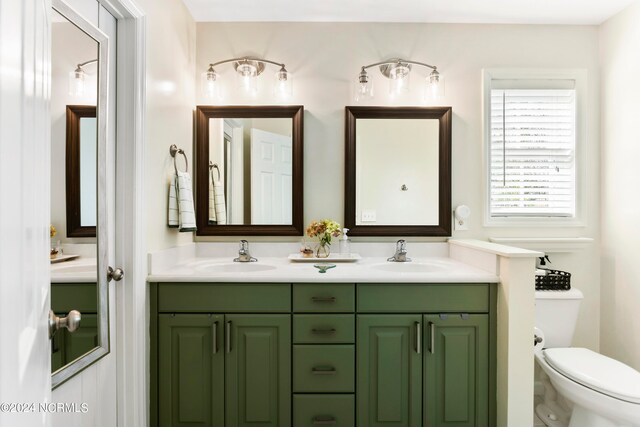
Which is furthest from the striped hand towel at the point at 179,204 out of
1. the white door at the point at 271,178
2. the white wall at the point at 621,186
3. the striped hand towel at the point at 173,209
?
the white wall at the point at 621,186

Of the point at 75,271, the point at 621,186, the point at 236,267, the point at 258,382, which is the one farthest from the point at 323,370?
the point at 621,186

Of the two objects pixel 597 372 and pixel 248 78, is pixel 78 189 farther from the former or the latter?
pixel 597 372

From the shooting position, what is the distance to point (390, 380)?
1712mm

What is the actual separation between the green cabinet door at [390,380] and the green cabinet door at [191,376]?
67cm

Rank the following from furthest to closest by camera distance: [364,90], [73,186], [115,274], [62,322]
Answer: [364,90] → [115,274] → [73,186] → [62,322]

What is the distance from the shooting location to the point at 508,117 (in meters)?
2.32

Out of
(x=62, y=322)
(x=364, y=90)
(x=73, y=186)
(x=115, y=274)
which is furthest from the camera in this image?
(x=364, y=90)

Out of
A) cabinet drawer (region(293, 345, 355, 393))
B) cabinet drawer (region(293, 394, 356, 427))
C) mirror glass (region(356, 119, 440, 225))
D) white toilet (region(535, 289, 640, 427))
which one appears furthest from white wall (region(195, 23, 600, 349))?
cabinet drawer (region(293, 394, 356, 427))

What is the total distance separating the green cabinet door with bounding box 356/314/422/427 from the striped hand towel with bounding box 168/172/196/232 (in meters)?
1.09

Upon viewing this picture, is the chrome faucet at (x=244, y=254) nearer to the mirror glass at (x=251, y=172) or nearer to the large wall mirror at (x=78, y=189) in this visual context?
the mirror glass at (x=251, y=172)

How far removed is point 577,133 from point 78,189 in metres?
2.73

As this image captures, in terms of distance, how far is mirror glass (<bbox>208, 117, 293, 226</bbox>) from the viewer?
229 cm

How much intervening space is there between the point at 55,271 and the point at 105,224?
0.90ft

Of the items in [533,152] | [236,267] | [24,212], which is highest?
[533,152]
